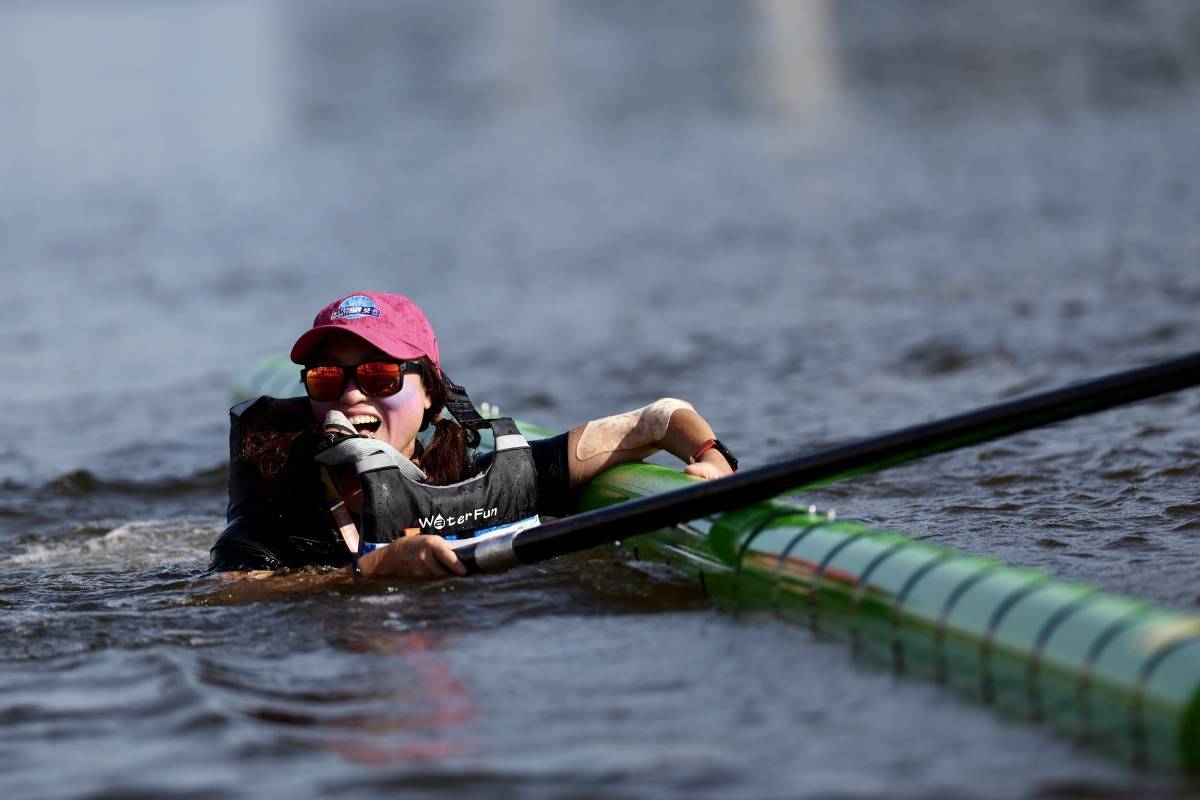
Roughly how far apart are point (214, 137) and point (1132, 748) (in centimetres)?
2408

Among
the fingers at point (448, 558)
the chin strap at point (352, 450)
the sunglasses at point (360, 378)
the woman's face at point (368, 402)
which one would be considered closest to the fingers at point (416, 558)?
the fingers at point (448, 558)

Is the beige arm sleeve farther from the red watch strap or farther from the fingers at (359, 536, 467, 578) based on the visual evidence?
the fingers at (359, 536, 467, 578)

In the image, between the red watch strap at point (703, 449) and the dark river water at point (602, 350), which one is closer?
the dark river water at point (602, 350)

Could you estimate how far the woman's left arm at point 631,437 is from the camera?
5027 mm

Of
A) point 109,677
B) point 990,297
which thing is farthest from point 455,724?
point 990,297

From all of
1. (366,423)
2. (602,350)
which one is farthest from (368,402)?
(602,350)

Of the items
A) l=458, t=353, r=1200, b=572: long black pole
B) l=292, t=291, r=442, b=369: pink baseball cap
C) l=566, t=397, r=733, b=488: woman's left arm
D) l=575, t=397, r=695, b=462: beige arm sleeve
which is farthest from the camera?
l=575, t=397, r=695, b=462: beige arm sleeve

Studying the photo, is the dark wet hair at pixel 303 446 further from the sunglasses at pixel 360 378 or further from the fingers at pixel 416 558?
the fingers at pixel 416 558

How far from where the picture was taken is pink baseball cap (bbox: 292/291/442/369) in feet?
15.3

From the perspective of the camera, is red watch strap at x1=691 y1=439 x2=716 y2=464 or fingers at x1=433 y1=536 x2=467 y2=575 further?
red watch strap at x1=691 y1=439 x2=716 y2=464

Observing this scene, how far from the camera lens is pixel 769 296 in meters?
11.8

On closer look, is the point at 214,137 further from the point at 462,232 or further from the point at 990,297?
the point at 990,297

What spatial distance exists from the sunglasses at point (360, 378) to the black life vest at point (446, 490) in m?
0.14

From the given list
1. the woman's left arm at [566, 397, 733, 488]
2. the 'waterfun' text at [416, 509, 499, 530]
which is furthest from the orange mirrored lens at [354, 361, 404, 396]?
the woman's left arm at [566, 397, 733, 488]
